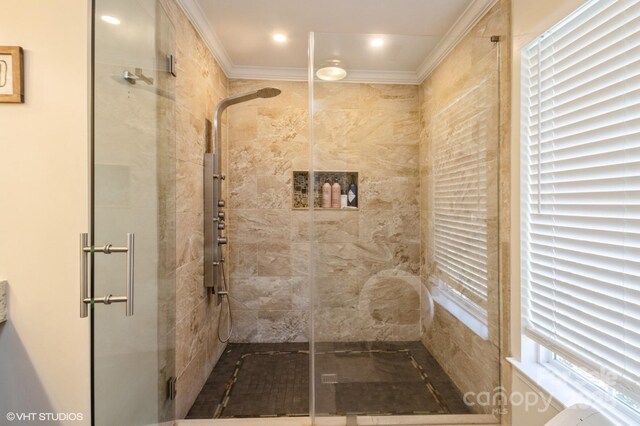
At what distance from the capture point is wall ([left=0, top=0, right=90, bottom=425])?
3.76 feet

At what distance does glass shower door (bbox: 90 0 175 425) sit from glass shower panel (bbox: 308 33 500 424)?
31.8 inches

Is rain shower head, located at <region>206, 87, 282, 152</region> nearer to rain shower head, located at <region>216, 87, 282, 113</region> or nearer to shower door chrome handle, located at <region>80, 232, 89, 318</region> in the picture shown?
rain shower head, located at <region>216, 87, 282, 113</region>

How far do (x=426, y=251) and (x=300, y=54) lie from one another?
1752mm

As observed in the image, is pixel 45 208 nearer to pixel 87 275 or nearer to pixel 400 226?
pixel 87 275

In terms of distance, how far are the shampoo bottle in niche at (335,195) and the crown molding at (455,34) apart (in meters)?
0.96

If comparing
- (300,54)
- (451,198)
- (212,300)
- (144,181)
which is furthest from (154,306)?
(300,54)

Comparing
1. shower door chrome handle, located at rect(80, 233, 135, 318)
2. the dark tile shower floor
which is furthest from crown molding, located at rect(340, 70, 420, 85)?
the dark tile shower floor

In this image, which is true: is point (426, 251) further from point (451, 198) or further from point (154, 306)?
point (154, 306)

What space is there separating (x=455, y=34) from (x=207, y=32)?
5.30ft

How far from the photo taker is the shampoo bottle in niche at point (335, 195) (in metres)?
1.84

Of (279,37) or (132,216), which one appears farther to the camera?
(279,37)

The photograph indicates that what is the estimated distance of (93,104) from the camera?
0.87 m

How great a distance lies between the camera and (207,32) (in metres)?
1.88

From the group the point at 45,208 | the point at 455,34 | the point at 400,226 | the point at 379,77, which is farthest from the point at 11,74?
the point at 455,34
